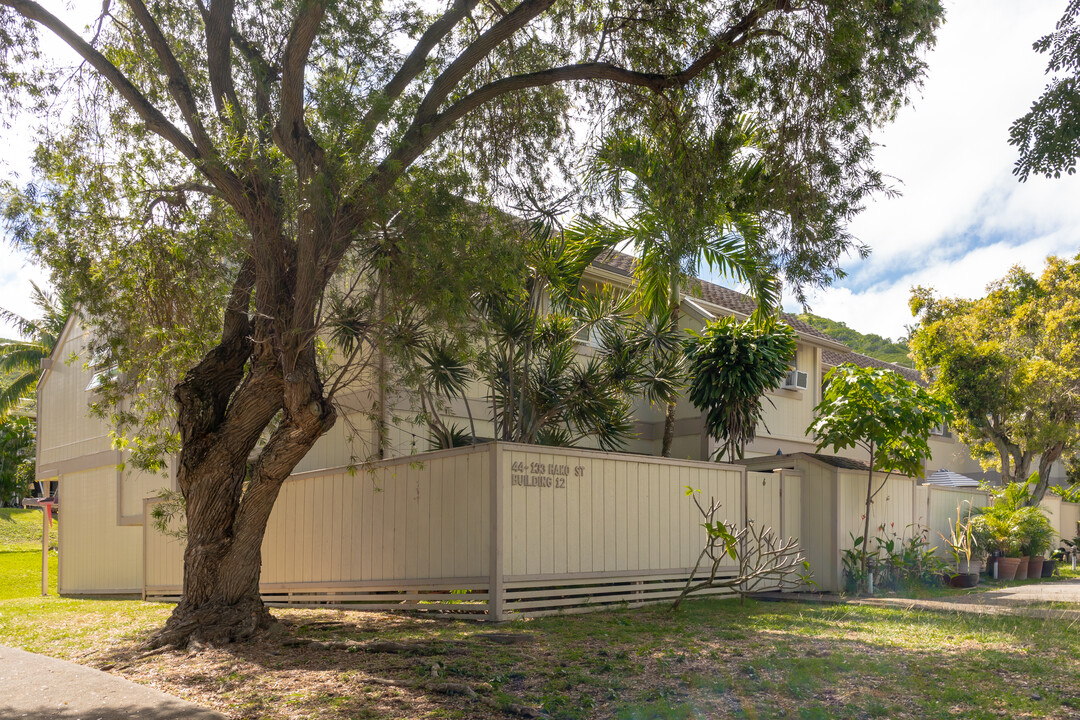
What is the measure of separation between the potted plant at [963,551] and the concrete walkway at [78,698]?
12.4 meters

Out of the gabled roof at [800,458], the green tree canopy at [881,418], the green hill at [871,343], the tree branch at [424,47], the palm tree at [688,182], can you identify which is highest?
the green hill at [871,343]

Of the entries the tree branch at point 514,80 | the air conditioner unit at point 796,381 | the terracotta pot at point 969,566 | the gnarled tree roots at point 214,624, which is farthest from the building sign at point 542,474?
the air conditioner unit at point 796,381

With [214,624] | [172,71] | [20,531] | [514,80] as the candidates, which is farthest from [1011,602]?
[20,531]

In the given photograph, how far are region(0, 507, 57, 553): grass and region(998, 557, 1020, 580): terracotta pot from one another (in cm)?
3776

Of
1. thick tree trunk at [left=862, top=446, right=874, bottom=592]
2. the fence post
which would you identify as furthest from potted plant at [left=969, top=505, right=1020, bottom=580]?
the fence post

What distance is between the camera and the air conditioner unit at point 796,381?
67.2ft

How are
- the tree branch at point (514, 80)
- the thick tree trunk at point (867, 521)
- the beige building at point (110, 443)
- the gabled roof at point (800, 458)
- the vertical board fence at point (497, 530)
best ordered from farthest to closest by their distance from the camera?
the beige building at point (110, 443)
the gabled roof at point (800, 458)
the thick tree trunk at point (867, 521)
the vertical board fence at point (497, 530)
the tree branch at point (514, 80)

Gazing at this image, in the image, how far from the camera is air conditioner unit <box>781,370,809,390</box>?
20.5m

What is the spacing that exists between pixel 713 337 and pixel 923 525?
492 cm

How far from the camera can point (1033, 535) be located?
16.4m

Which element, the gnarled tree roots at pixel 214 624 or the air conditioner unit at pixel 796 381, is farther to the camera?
the air conditioner unit at pixel 796 381

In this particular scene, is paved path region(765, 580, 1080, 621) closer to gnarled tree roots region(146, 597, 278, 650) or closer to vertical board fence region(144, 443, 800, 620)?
vertical board fence region(144, 443, 800, 620)

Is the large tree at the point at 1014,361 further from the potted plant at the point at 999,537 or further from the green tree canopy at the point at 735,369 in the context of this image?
the green tree canopy at the point at 735,369

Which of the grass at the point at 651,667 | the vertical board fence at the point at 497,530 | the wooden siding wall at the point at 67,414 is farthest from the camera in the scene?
the wooden siding wall at the point at 67,414
